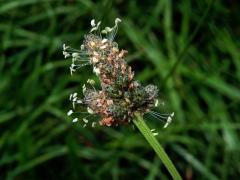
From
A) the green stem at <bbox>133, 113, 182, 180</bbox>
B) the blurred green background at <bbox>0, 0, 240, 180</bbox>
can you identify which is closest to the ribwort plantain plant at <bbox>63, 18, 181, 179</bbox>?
the green stem at <bbox>133, 113, 182, 180</bbox>

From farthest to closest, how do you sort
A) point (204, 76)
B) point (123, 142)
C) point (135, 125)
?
point (204, 76) → point (123, 142) → point (135, 125)

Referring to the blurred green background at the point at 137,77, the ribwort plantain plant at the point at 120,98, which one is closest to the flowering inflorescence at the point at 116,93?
the ribwort plantain plant at the point at 120,98

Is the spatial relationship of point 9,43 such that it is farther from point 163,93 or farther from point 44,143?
point 163,93

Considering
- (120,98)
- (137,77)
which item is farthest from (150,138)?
(137,77)

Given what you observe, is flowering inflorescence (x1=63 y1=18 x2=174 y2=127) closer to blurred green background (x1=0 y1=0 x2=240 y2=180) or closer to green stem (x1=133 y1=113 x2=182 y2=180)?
green stem (x1=133 y1=113 x2=182 y2=180)

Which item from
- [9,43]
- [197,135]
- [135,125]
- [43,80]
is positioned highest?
[9,43]

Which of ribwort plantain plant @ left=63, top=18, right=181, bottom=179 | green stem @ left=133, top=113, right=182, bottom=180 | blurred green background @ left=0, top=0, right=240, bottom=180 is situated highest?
blurred green background @ left=0, top=0, right=240, bottom=180

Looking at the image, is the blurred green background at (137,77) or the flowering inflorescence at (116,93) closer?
the flowering inflorescence at (116,93)

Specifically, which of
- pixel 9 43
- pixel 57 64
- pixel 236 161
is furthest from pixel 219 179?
pixel 9 43

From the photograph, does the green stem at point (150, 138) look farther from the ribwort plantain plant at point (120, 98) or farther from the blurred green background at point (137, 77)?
the blurred green background at point (137, 77)
